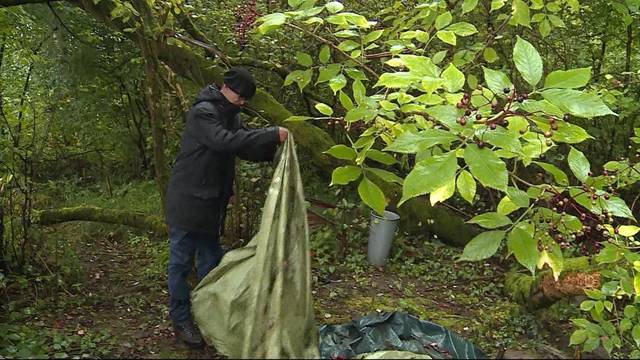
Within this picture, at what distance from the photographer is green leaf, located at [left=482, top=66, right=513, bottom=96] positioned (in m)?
1.87

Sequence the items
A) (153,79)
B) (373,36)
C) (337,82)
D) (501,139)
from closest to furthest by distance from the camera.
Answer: (501,139) → (337,82) → (373,36) → (153,79)

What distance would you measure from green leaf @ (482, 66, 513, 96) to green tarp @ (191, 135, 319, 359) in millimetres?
1017

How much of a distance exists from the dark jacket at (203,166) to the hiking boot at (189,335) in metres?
0.59

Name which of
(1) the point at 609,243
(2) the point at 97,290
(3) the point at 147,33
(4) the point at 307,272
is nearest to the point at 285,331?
(4) the point at 307,272

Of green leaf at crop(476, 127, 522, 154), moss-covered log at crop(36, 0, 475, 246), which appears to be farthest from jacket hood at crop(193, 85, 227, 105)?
green leaf at crop(476, 127, 522, 154)

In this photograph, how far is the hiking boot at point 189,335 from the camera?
127 inches

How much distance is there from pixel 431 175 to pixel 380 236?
11.2 ft

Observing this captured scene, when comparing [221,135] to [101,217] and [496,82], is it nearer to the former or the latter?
[496,82]

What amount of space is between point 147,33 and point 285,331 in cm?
222

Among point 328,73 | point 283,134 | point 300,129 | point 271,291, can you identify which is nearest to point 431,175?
point 271,291

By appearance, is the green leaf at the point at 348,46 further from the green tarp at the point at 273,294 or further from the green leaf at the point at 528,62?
the green leaf at the point at 528,62

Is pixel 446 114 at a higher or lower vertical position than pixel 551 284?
higher

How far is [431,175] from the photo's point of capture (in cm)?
164

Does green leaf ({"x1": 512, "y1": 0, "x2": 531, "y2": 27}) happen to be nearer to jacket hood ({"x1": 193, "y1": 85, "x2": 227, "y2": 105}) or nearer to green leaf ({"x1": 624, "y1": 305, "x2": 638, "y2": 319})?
green leaf ({"x1": 624, "y1": 305, "x2": 638, "y2": 319})
